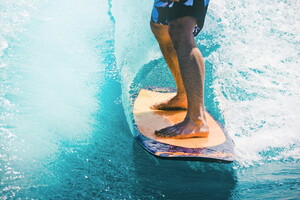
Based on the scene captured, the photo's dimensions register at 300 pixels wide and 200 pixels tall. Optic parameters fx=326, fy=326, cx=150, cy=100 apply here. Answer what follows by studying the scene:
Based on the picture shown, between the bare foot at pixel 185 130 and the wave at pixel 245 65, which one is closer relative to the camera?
the bare foot at pixel 185 130

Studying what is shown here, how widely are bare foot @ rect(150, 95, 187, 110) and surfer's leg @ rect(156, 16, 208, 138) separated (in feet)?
1.40

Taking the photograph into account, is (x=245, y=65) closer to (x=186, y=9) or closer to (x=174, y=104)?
(x=174, y=104)

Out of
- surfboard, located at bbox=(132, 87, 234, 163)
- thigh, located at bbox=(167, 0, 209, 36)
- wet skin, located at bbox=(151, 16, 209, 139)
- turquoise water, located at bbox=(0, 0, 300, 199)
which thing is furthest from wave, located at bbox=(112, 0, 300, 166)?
thigh, located at bbox=(167, 0, 209, 36)

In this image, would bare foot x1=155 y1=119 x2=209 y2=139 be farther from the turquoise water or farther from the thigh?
Answer: the thigh

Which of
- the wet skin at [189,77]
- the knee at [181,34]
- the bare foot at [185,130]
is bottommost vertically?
the bare foot at [185,130]

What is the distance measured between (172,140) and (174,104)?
52cm

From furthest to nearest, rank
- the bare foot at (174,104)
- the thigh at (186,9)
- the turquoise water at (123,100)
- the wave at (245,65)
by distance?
1. the bare foot at (174,104)
2. the wave at (245,65)
3. the thigh at (186,9)
4. the turquoise water at (123,100)

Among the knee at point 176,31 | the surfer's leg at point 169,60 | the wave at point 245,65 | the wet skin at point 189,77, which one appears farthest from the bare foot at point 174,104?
the knee at point 176,31

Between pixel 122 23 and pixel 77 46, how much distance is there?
2.84ft

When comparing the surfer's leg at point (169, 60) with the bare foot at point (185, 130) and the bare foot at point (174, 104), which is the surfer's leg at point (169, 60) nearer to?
the bare foot at point (174, 104)

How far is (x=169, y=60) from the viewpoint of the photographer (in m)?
2.40

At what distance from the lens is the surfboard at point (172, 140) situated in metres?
1.80

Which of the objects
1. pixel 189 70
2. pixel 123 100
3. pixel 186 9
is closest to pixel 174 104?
pixel 123 100

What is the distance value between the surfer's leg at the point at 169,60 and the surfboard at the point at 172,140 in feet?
0.17
